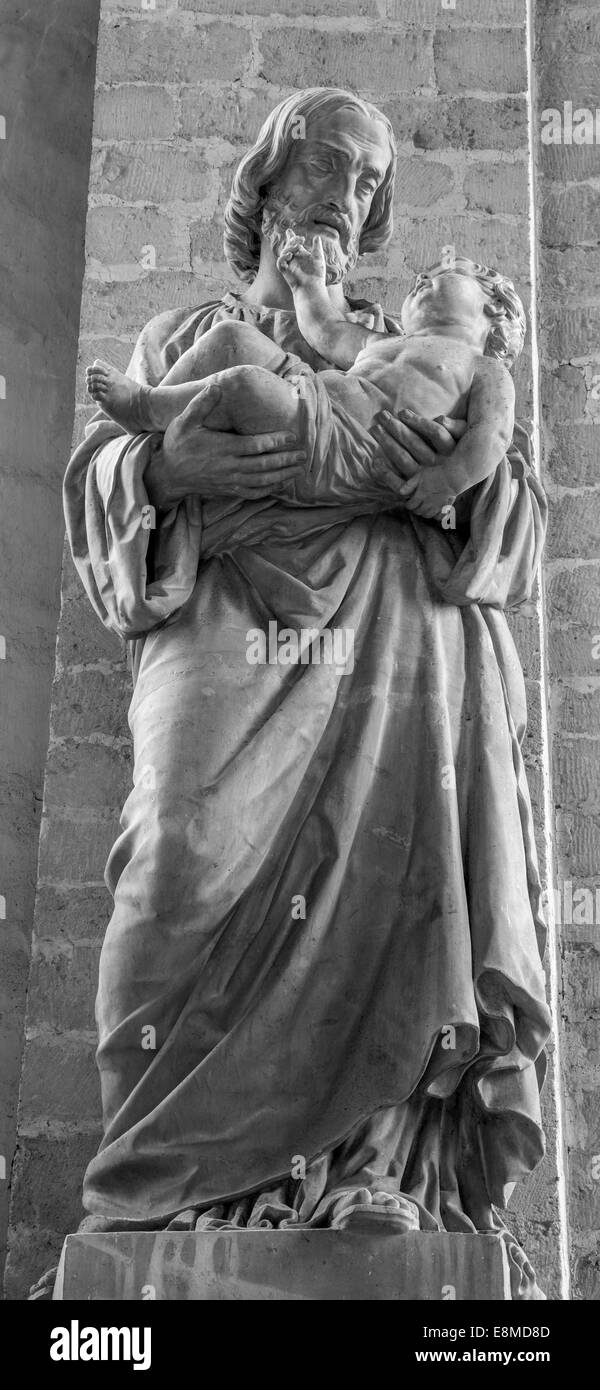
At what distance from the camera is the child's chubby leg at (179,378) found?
9.48ft

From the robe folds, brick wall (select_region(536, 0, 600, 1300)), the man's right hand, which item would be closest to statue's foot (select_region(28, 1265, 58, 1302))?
the robe folds

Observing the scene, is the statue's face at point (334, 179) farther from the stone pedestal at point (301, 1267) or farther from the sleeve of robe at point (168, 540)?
the stone pedestal at point (301, 1267)

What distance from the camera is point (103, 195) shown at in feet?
13.3

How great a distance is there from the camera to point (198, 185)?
4.06m

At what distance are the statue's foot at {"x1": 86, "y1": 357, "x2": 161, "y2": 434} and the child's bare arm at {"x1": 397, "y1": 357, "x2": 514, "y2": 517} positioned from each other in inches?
15.5

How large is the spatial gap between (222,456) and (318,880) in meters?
0.61

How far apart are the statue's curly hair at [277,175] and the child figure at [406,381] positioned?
1.05 feet

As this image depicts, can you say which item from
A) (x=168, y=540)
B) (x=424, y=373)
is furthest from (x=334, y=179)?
(x=168, y=540)

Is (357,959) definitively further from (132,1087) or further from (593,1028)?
(593,1028)

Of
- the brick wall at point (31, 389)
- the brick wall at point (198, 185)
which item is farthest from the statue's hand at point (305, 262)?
the brick wall at point (31, 389)

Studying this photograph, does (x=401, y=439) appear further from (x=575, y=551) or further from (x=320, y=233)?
(x=575, y=551)

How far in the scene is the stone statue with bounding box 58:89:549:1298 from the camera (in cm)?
264
